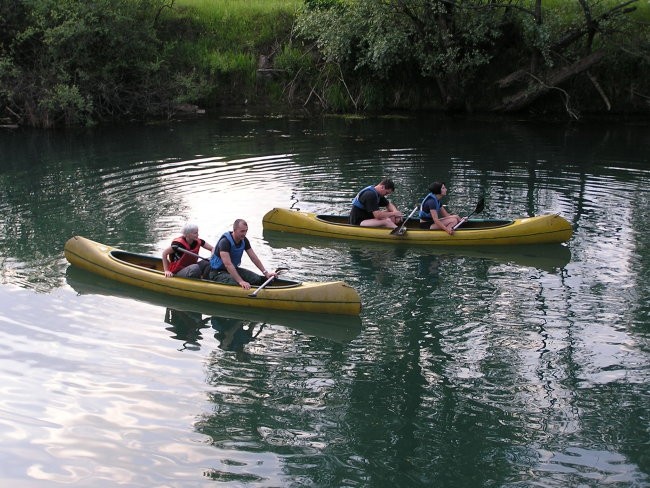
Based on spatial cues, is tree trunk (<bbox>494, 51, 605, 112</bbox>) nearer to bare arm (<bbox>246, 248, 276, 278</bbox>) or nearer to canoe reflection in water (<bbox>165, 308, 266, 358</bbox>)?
bare arm (<bbox>246, 248, 276, 278</bbox>)

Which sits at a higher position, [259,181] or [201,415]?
[259,181]

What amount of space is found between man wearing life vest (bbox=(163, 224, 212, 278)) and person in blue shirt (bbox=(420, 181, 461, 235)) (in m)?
4.38

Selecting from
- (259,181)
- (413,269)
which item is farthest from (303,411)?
(259,181)

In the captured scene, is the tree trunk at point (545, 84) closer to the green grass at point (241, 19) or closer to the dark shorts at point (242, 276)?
the green grass at point (241, 19)

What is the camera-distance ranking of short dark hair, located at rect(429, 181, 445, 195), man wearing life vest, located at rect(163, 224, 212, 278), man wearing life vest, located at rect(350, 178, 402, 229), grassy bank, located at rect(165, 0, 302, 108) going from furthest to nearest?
grassy bank, located at rect(165, 0, 302, 108) < man wearing life vest, located at rect(350, 178, 402, 229) < short dark hair, located at rect(429, 181, 445, 195) < man wearing life vest, located at rect(163, 224, 212, 278)

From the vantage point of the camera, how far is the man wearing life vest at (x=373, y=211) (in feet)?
49.3

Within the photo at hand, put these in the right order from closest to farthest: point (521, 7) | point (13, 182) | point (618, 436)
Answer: point (618, 436), point (13, 182), point (521, 7)

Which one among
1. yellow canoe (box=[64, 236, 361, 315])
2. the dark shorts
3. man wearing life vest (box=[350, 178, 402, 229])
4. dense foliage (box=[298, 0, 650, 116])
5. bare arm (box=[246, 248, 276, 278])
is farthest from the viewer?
dense foliage (box=[298, 0, 650, 116])

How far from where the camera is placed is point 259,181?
19.5 metres

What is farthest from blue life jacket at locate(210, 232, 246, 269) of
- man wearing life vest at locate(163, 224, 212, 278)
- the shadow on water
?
the shadow on water

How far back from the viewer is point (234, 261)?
12242 millimetres

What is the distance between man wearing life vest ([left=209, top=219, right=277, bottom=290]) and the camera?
1195cm

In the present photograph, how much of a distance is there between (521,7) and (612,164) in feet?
23.3

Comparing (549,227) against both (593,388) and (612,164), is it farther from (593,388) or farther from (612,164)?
(612,164)
